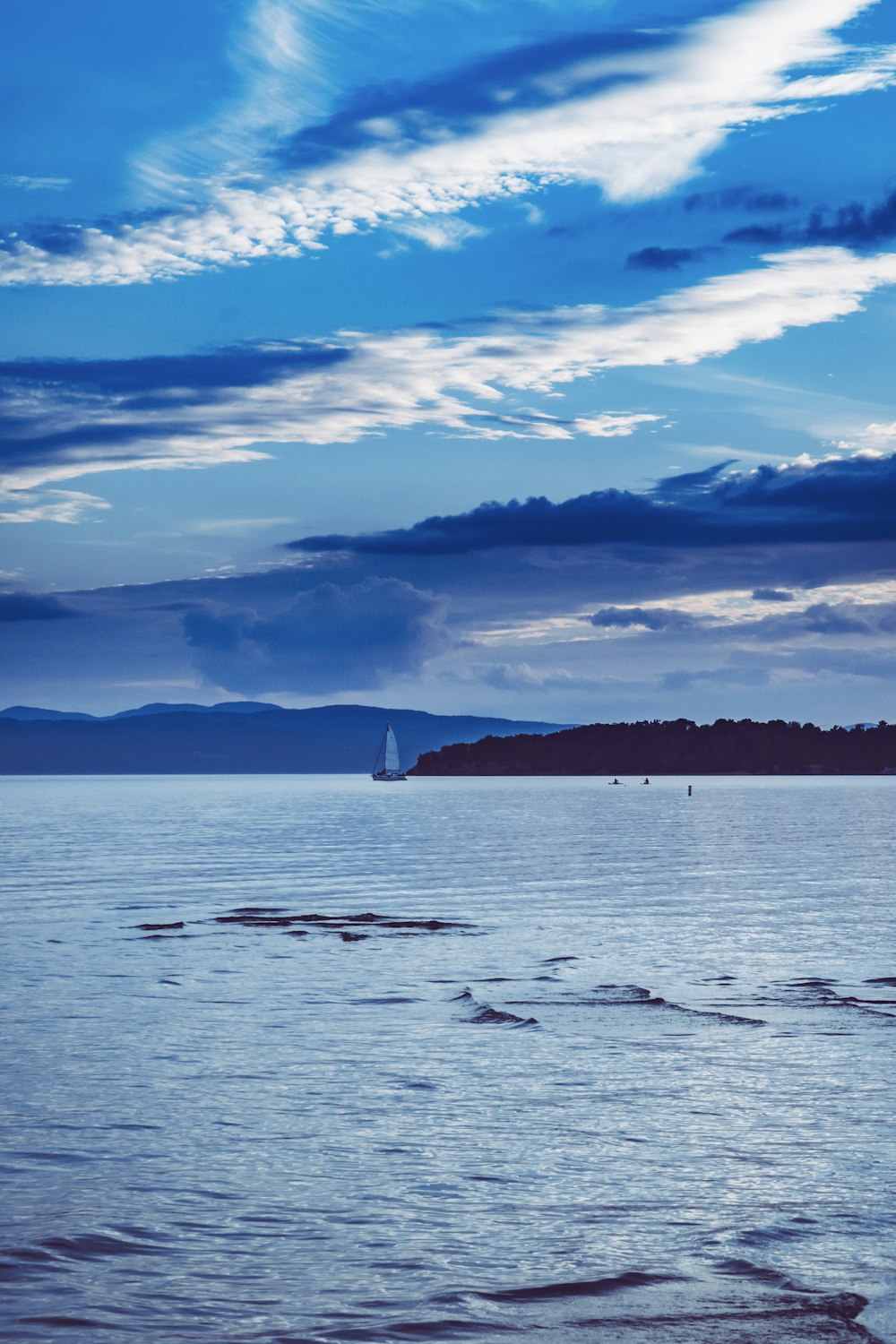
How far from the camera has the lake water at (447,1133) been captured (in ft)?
43.3

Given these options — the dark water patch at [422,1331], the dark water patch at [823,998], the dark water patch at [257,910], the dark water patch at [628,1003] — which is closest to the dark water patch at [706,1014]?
the dark water patch at [628,1003]

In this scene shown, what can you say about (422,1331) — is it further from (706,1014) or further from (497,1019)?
(706,1014)

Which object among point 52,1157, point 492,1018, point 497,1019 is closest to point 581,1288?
point 52,1157

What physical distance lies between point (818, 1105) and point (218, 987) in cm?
1741

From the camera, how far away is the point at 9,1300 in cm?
1305

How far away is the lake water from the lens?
43.3 ft

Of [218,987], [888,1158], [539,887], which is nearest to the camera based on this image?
[888,1158]

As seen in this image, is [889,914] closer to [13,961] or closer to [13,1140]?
[13,961]

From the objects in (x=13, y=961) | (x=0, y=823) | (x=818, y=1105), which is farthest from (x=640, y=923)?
(x=0, y=823)

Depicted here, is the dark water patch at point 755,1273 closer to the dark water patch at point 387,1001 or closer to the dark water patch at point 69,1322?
the dark water patch at point 69,1322

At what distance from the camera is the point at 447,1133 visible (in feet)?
64.3

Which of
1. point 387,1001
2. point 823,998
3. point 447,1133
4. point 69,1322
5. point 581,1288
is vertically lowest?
point 823,998

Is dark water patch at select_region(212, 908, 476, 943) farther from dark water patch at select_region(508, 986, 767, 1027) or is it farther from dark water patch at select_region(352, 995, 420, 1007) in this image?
dark water patch at select_region(508, 986, 767, 1027)

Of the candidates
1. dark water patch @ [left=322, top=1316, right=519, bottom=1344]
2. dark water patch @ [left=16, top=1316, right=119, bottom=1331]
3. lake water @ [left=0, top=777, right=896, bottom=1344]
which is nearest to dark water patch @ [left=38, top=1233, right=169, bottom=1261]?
lake water @ [left=0, top=777, right=896, bottom=1344]
